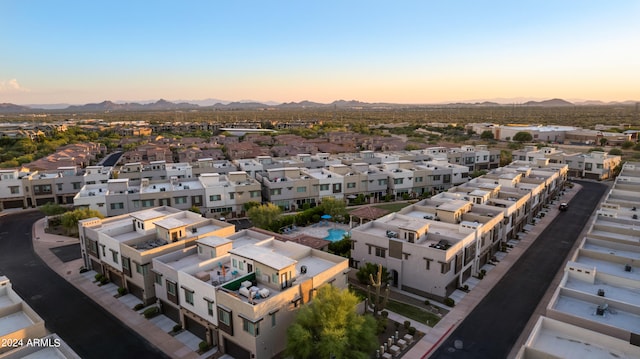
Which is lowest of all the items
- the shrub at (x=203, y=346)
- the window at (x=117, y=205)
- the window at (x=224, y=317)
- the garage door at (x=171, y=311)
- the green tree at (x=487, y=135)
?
the shrub at (x=203, y=346)

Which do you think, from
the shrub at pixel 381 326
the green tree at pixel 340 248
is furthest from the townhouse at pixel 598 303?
the green tree at pixel 340 248

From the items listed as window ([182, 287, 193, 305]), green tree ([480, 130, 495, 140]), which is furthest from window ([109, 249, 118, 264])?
green tree ([480, 130, 495, 140])

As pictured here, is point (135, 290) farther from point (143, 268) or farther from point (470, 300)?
point (470, 300)

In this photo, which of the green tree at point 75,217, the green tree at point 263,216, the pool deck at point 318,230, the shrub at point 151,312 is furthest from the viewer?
the pool deck at point 318,230

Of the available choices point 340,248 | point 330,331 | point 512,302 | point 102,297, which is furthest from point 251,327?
point 512,302

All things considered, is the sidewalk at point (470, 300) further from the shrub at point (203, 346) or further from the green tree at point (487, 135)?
the green tree at point (487, 135)

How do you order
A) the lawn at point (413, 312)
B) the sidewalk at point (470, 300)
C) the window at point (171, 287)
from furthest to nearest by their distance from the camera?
the lawn at point (413, 312), the window at point (171, 287), the sidewalk at point (470, 300)

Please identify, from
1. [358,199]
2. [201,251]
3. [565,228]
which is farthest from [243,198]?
[565,228]
